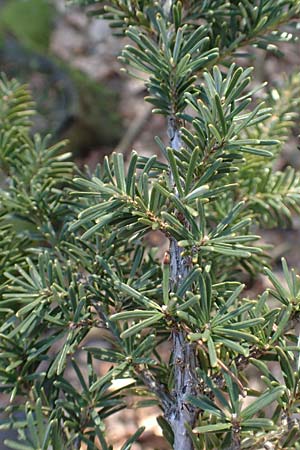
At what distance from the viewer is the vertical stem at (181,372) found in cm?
55

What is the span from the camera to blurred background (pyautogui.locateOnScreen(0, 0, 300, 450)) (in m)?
2.24

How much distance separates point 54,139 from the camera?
2.04 m

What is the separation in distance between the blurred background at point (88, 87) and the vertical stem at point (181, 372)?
1.21 m

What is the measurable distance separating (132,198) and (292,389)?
228mm

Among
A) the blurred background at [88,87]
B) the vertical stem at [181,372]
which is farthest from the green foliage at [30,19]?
the vertical stem at [181,372]

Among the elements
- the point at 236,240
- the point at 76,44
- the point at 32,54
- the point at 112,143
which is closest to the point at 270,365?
the point at 236,240

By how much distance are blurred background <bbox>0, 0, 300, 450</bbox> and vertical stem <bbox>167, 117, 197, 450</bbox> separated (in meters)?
1.21

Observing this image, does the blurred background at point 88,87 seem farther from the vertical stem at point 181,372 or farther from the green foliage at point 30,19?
the vertical stem at point 181,372

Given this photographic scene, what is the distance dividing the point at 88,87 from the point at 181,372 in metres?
2.08

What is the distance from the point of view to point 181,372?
1.83 feet

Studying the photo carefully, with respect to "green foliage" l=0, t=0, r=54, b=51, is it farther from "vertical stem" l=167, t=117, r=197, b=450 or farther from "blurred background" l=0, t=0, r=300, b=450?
"vertical stem" l=167, t=117, r=197, b=450

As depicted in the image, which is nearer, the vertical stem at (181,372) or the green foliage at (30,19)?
the vertical stem at (181,372)

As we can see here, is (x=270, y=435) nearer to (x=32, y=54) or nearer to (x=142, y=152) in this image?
(x=142, y=152)

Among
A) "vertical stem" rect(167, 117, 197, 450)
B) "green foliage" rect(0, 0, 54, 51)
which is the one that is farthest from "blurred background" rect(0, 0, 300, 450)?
"vertical stem" rect(167, 117, 197, 450)
